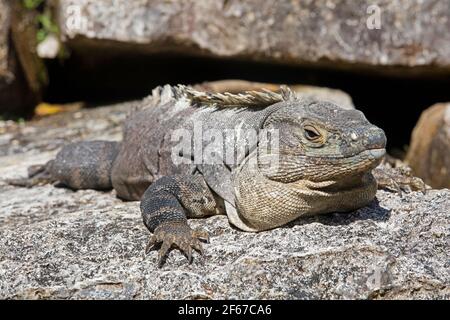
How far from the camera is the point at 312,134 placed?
4.28 m

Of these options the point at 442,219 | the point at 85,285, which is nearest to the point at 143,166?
the point at 85,285

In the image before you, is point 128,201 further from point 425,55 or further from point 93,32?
point 425,55

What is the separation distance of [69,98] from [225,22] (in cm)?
312

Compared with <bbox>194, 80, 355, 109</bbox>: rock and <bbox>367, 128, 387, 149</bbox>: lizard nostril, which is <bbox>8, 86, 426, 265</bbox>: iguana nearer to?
<bbox>367, 128, 387, 149</bbox>: lizard nostril

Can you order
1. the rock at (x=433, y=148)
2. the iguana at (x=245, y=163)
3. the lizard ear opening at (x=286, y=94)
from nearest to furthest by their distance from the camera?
1. the iguana at (x=245, y=163)
2. the lizard ear opening at (x=286, y=94)
3. the rock at (x=433, y=148)

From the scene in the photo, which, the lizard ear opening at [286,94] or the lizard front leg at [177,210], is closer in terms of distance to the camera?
the lizard front leg at [177,210]

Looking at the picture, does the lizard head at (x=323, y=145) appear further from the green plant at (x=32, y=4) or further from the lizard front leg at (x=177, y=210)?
the green plant at (x=32, y=4)

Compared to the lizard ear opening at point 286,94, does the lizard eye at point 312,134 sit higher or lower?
lower

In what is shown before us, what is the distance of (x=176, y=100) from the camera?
5.81 metres

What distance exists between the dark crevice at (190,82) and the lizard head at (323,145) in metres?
5.59

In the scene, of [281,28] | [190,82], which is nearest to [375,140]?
[281,28]

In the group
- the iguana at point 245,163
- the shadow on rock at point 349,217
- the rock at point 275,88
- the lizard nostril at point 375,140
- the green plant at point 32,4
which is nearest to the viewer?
the lizard nostril at point 375,140

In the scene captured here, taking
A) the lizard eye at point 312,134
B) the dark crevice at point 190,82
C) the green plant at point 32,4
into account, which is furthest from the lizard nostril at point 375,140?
the green plant at point 32,4

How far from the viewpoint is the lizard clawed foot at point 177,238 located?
435 centimetres
